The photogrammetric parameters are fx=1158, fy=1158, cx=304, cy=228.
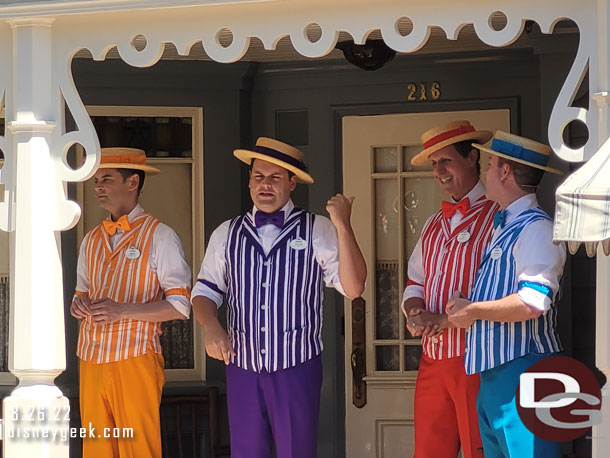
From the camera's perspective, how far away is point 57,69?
503 centimetres

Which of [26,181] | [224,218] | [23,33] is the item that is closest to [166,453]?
[224,218]

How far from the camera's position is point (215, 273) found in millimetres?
5523

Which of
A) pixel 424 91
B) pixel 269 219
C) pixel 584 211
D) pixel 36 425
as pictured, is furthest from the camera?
pixel 424 91

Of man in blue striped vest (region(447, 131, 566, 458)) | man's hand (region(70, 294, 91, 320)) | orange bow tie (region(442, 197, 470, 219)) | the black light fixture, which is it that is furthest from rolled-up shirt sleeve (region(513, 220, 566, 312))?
man's hand (region(70, 294, 91, 320))

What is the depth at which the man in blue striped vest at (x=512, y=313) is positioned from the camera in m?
4.66

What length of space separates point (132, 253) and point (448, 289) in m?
1.63

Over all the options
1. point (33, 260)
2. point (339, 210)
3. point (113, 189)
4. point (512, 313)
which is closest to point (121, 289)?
point (113, 189)

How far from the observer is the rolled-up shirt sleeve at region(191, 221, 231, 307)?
5.51 m

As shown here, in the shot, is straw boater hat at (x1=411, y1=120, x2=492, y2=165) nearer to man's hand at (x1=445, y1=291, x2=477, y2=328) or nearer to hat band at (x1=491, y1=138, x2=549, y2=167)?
hat band at (x1=491, y1=138, x2=549, y2=167)

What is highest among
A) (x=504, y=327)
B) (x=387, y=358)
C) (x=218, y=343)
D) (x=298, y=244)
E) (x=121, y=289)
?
(x=298, y=244)

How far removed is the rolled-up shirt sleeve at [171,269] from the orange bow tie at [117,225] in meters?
0.15

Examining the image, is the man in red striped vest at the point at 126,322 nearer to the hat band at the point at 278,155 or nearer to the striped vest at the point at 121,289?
the striped vest at the point at 121,289

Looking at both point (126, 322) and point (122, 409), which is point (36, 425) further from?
point (126, 322)

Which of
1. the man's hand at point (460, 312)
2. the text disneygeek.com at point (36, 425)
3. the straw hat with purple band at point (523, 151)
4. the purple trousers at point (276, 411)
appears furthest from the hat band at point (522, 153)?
the text disneygeek.com at point (36, 425)
